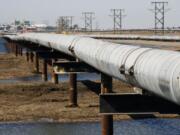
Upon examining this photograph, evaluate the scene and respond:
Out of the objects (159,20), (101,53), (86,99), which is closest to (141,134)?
(101,53)

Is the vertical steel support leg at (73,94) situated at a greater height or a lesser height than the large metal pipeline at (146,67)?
lesser

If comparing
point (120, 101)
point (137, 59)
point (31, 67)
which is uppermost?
point (137, 59)

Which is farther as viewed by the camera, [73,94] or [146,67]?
[73,94]

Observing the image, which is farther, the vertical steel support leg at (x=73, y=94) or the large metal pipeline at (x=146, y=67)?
the vertical steel support leg at (x=73, y=94)

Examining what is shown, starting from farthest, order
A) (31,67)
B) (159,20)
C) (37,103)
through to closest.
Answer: (159,20), (31,67), (37,103)

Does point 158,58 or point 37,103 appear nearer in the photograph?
point 158,58

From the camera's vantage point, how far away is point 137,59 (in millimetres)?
13977

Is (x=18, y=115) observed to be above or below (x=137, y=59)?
below

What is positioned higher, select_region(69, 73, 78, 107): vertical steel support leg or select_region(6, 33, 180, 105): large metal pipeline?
select_region(6, 33, 180, 105): large metal pipeline

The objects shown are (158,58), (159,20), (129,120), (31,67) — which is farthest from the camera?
(159,20)

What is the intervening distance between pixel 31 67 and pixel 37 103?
33.1 meters

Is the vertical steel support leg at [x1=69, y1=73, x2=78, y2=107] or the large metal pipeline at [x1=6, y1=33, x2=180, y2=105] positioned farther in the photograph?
the vertical steel support leg at [x1=69, y1=73, x2=78, y2=107]

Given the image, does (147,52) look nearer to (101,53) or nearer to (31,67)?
(101,53)

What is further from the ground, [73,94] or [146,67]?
[146,67]
